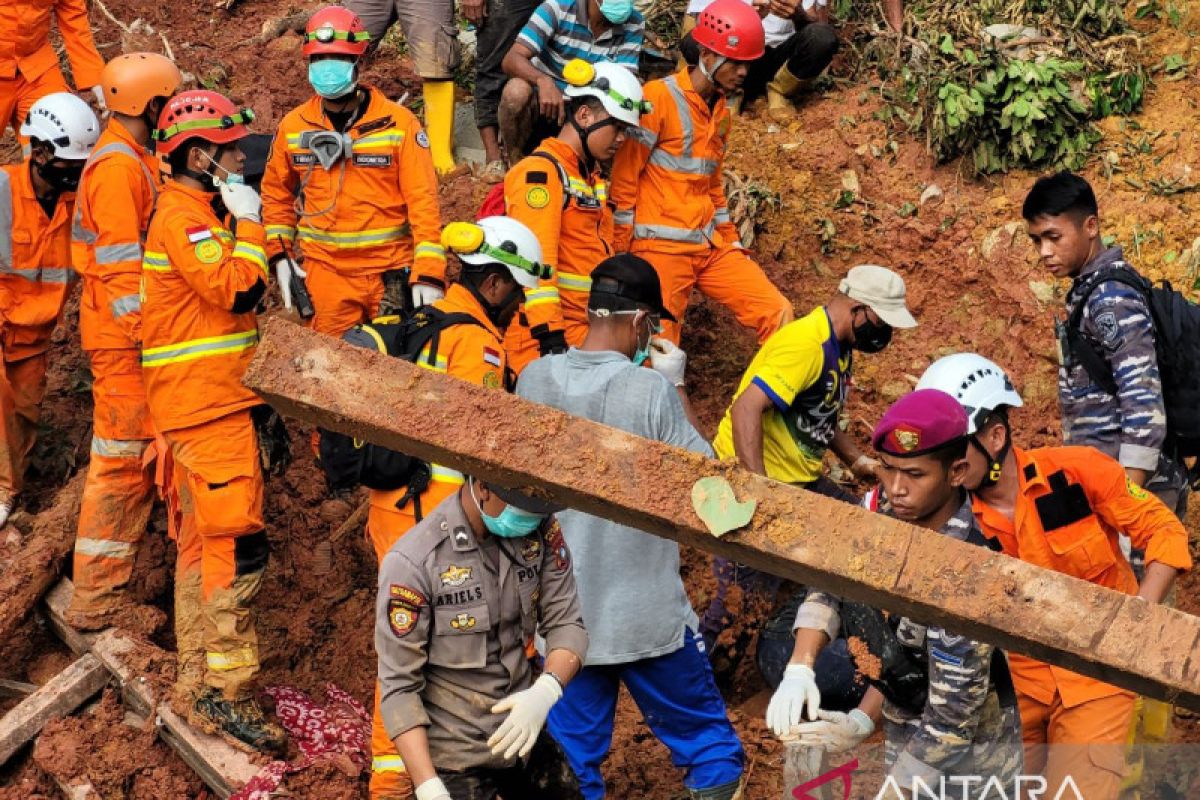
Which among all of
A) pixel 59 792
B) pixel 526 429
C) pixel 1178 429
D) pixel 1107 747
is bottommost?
pixel 59 792

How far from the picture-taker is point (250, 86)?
404 inches

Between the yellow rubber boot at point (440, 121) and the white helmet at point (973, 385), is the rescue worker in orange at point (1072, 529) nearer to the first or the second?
the white helmet at point (973, 385)

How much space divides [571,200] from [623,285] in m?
1.60

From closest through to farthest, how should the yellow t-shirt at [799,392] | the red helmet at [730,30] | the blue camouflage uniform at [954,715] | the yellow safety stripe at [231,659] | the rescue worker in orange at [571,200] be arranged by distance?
the blue camouflage uniform at [954,715] < the yellow t-shirt at [799,392] < the yellow safety stripe at [231,659] < the rescue worker in orange at [571,200] < the red helmet at [730,30]

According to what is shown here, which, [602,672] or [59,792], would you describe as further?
[59,792]

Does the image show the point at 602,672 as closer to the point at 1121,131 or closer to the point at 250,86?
the point at 1121,131

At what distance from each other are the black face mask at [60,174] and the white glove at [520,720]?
4.12 metres

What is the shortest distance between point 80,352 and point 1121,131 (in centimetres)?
655

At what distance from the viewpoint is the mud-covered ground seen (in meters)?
6.37

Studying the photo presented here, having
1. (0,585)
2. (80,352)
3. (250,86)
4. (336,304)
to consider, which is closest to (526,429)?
(336,304)

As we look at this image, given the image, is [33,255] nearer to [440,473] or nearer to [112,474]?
[112,474]

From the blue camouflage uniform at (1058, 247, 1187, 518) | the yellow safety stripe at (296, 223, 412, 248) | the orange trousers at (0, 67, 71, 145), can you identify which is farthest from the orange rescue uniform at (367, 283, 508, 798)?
the orange trousers at (0, 67, 71, 145)

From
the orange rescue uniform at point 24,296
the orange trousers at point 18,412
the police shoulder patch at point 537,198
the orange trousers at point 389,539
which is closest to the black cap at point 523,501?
the orange trousers at point 389,539

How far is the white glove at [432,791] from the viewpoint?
4.14m
